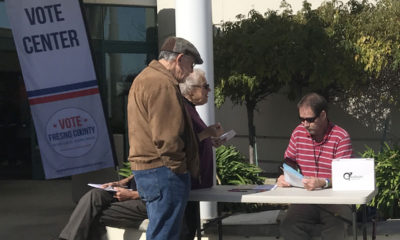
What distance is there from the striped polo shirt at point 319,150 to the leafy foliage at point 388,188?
1695mm

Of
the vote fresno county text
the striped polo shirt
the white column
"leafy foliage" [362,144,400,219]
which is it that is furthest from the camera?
the vote fresno county text

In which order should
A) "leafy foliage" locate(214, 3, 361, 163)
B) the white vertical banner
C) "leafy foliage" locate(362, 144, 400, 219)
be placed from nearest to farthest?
1. "leafy foliage" locate(362, 144, 400, 219)
2. the white vertical banner
3. "leafy foliage" locate(214, 3, 361, 163)

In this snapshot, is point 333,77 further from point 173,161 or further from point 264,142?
point 173,161

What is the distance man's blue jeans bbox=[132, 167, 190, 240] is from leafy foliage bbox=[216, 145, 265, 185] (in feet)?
8.60

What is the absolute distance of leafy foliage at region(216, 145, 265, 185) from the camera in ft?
24.5

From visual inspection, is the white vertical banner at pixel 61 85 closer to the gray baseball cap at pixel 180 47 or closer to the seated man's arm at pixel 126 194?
the seated man's arm at pixel 126 194

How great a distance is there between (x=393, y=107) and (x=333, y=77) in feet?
7.41

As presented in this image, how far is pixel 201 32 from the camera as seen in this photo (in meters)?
6.45

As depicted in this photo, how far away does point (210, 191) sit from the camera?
5.17 meters

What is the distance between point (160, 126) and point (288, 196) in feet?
3.06

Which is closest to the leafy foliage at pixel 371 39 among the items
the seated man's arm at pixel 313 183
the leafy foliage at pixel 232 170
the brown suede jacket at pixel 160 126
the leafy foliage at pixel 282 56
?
the leafy foliage at pixel 282 56

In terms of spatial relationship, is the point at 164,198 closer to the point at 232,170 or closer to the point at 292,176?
the point at 292,176

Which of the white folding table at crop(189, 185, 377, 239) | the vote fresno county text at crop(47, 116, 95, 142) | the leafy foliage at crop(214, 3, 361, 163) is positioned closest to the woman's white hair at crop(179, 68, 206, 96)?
the white folding table at crop(189, 185, 377, 239)

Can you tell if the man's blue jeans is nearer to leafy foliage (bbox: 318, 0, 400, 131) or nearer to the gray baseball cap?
the gray baseball cap
